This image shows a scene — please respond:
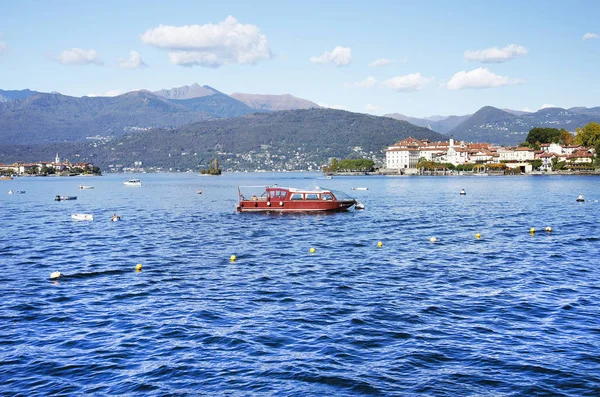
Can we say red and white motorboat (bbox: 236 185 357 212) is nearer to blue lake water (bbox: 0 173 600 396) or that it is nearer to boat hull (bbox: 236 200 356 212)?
boat hull (bbox: 236 200 356 212)

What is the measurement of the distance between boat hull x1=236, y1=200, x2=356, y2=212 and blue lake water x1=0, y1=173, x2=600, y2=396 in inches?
906

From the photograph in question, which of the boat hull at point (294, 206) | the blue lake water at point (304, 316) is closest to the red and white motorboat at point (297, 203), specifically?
the boat hull at point (294, 206)

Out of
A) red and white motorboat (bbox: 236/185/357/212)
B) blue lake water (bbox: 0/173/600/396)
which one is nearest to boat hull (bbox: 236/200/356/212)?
red and white motorboat (bbox: 236/185/357/212)

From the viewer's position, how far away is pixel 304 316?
22844mm

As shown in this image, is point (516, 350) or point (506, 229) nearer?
point (516, 350)

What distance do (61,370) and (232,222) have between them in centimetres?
4382

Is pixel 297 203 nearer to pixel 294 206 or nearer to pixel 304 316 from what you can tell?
pixel 294 206

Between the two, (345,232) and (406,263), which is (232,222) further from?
(406,263)

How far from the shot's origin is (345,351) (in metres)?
18.7

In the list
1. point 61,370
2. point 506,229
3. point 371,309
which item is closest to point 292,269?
point 371,309

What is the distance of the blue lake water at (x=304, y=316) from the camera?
1641 centimetres

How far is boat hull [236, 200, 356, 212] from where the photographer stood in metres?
70.2

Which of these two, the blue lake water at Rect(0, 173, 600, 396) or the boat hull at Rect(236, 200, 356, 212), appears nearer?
the blue lake water at Rect(0, 173, 600, 396)

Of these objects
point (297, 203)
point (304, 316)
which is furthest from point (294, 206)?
point (304, 316)
